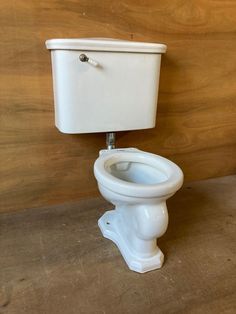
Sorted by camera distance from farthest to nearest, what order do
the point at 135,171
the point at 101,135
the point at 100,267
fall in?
the point at 101,135 → the point at 135,171 → the point at 100,267

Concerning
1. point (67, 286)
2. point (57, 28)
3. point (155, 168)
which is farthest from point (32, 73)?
point (67, 286)

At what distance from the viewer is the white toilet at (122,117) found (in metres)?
0.95

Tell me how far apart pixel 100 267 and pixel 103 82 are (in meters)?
0.74

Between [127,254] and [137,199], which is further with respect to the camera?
[127,254]

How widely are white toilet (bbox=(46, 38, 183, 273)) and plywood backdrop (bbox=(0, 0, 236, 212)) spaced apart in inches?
5.9

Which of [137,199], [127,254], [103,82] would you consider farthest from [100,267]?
[103,82]

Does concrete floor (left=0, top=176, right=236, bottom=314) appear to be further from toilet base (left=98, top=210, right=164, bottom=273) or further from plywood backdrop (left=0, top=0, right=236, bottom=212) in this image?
plywood backdrop (left=0, top=0, right=236, bottom=212)

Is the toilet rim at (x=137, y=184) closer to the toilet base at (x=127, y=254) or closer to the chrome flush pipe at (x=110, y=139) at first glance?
the chrome flush pipe at (x=110, y=139)

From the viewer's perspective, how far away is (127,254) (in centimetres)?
107

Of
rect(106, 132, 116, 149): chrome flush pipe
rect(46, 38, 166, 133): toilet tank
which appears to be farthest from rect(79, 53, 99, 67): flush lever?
rect(106, 132, 116, 149): chrome flush pipe

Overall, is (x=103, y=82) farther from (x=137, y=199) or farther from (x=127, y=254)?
(x=127, y=254)

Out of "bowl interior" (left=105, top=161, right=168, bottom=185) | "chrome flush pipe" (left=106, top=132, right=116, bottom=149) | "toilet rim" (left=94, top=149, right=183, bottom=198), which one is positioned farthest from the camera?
"chrome flush pipe" (left=106, top=132, right=116, bottom=149)

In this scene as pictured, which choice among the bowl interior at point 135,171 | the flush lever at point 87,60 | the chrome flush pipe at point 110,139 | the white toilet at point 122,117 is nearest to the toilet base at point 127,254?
the white toilet at point 122,117

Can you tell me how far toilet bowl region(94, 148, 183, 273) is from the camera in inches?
35.6
